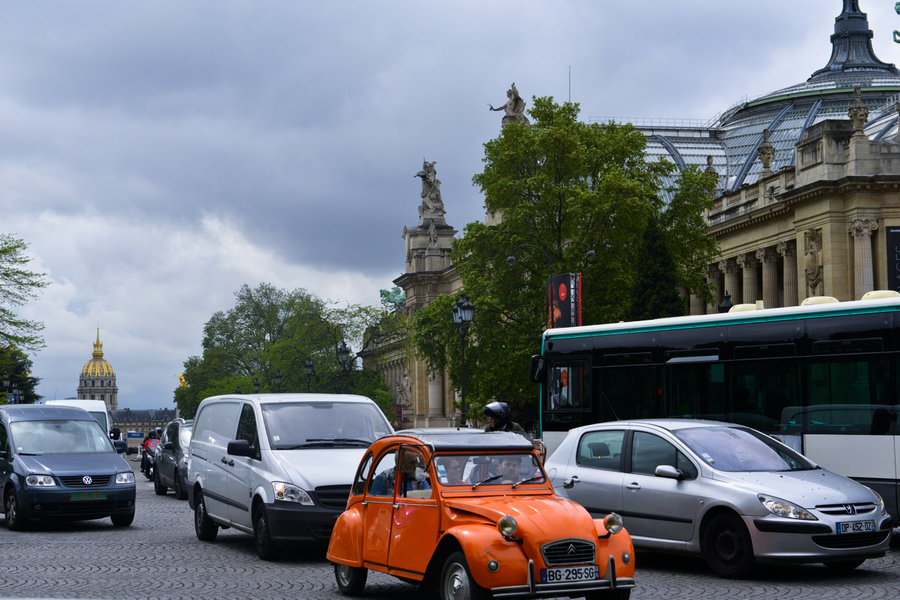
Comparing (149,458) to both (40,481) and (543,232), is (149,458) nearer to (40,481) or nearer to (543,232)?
(543,232)

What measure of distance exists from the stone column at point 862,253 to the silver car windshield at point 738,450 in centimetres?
4280

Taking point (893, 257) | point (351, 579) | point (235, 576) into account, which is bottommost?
point (235, 576)

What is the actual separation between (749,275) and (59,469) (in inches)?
2108

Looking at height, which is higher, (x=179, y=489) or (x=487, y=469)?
(x=487, y=469)

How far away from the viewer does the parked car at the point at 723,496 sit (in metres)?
12.6

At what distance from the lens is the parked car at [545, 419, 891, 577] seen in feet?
41.4

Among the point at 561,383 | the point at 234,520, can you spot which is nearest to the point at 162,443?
the point at 561,383

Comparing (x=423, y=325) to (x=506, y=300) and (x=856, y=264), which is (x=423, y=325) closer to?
(x=506, y=300)

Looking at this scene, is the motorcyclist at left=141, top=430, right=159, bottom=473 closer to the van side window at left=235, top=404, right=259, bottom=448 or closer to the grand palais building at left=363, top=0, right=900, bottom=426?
the grand palais building at left=363, top=0, right=900, bottom=426

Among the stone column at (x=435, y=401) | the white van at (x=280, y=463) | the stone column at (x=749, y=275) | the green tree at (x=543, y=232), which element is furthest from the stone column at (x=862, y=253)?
the stone column at (x=435, y=401)

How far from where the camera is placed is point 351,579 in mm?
11844

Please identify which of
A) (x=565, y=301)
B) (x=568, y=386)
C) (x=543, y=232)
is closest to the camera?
(x=568, y=386)

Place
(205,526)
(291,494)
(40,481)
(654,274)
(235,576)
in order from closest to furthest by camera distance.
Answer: (235,576) → (291,494) → (205,526) → (40,481) → (654,274)

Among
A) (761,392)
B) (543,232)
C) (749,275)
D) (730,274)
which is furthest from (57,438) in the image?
(730,274)
